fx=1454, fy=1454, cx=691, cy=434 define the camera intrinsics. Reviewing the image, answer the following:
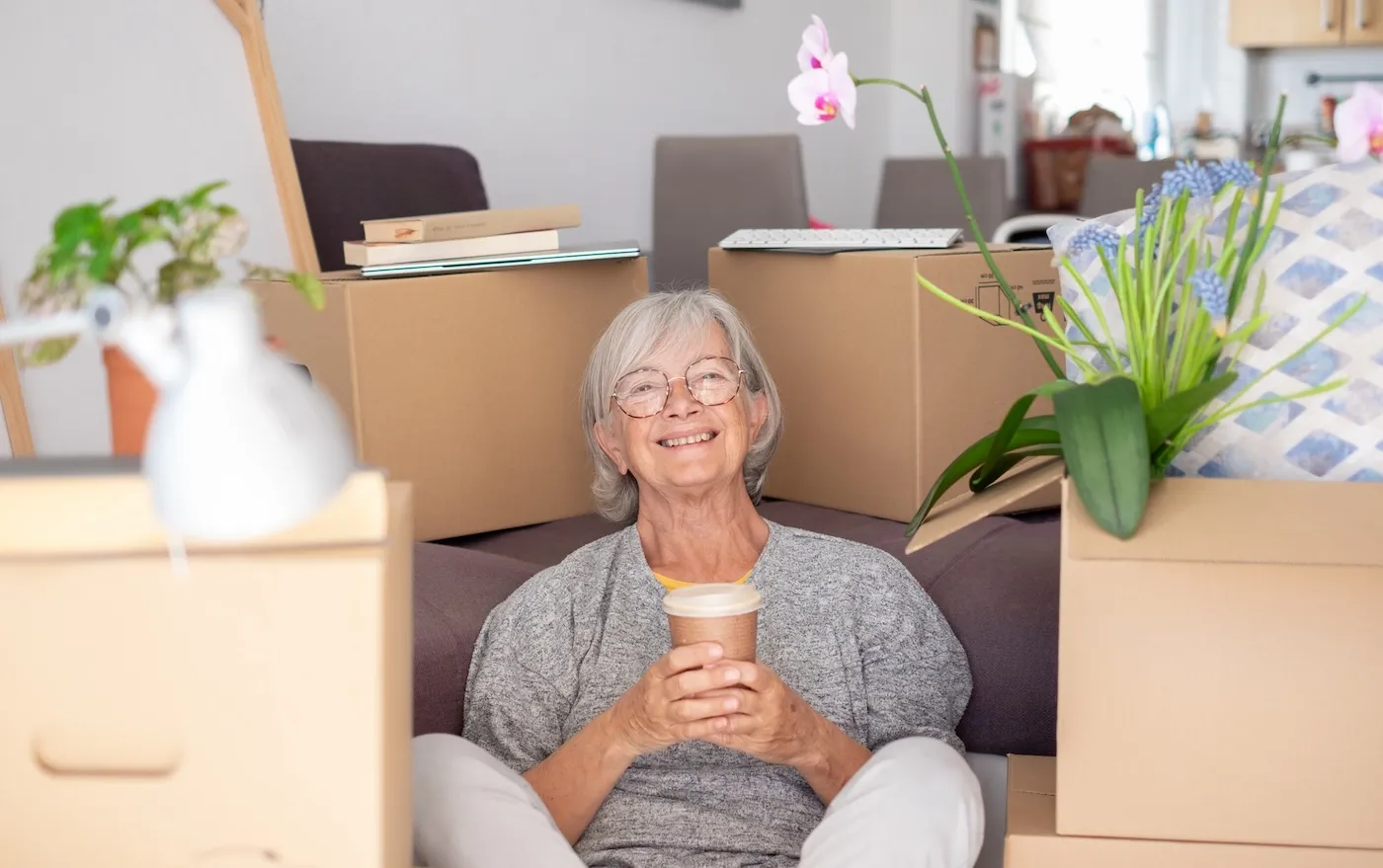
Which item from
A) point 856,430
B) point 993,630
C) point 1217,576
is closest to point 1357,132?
point 1217,576

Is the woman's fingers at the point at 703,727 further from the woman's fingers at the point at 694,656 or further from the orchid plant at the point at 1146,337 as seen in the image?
the orchid plant at the point at 1146,337

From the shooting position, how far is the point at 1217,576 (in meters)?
1.10

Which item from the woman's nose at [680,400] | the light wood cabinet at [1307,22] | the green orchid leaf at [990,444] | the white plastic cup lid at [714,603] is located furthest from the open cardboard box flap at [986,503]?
the light wood cabinet at [1307,22]

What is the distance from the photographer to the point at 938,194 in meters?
3.95

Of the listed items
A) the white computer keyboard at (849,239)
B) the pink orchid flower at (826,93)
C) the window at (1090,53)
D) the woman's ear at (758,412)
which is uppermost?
the window at (1090,53)

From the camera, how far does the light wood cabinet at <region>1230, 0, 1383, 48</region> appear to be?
5.77 metres

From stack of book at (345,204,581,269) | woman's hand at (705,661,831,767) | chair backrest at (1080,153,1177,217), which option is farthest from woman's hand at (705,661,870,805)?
chair backrest at (1080,153,1177,217)

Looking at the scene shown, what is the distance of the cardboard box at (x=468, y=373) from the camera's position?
1.85 metres

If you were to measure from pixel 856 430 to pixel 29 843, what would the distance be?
1345 mm

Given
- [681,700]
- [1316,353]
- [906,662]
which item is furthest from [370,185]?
[1316,353]

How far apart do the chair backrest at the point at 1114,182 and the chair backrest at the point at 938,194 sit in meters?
0.22

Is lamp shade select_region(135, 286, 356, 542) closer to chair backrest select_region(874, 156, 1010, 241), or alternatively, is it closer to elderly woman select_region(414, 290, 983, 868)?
elderly woman select_region(414, 290, 983, 868)

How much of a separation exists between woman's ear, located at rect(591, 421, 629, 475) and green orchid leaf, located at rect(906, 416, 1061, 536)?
54 cm

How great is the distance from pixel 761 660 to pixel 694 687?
38 cm
